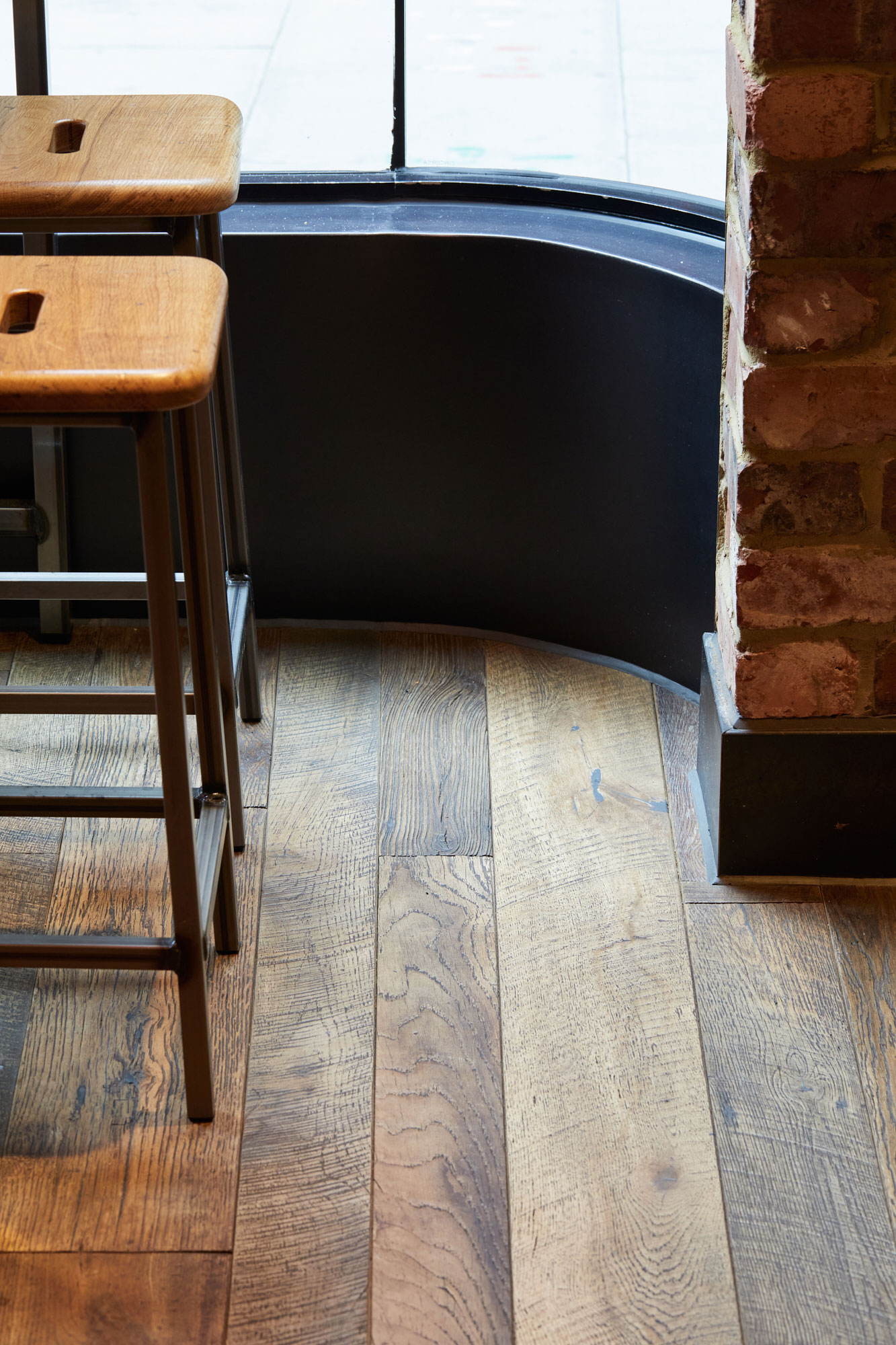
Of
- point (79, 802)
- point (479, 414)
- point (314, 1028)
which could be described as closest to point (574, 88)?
point (479, 414)

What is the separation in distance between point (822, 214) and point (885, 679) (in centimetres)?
55

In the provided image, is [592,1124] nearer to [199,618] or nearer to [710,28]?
[199,618]

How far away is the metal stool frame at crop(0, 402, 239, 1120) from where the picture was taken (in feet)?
3.94

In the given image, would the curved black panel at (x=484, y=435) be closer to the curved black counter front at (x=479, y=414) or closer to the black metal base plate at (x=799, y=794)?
the curved black counter front at (x=479, y=414)

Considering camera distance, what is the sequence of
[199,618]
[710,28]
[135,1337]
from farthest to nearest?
1. [710,28]
2. [199,618]
3. [135,1337]

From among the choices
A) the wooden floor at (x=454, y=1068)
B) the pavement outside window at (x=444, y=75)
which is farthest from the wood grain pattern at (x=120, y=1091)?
the pavement outside window at (x=444, y=75)

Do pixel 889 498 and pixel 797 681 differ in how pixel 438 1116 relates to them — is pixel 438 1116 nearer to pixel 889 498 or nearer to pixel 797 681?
pixel 797 681

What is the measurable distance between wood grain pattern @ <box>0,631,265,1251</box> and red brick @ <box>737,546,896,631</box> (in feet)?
2.38

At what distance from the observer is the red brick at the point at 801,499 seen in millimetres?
1556

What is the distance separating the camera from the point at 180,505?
1.39 m

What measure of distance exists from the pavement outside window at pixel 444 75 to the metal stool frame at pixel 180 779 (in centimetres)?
85

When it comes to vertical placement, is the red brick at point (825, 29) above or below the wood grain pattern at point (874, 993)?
above

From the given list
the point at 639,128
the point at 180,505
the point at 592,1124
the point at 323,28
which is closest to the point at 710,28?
the point at 639,128

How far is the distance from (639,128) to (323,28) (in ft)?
1.64
